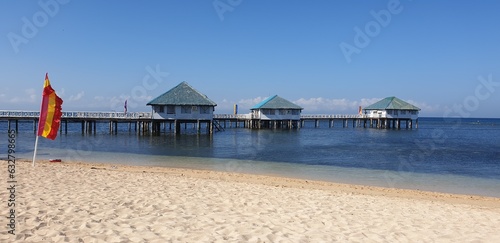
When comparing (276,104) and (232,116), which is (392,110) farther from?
(232,116)

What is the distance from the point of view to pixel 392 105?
58219 millimetres

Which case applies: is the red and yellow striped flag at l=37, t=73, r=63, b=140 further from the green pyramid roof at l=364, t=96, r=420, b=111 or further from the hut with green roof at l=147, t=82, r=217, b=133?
the green pyramid roof at l=364, t=96, r=420, b=111

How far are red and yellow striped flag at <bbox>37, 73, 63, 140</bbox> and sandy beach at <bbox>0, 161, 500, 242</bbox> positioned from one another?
1909 millimetres

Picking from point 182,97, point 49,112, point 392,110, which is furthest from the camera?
point 392,110

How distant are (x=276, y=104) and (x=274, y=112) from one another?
119cm

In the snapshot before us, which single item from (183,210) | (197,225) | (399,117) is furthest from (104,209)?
(399,117)

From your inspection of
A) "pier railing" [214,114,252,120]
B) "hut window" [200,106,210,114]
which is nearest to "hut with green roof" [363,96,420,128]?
"pier railing" [214,114,252,120]

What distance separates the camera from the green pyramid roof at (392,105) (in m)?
58.0

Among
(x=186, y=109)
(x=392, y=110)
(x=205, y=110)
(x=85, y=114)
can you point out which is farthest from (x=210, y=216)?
(x=392, y=110)

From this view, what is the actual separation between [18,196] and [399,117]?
59375 millimetres

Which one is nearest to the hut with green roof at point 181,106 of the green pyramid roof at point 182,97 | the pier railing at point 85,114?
the green pyramid roof at point 182,97

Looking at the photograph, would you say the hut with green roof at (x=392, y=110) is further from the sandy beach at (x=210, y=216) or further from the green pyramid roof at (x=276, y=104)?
the sandy beach at (x=210, y=216)

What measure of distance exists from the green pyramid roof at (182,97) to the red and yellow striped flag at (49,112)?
84.1 ft

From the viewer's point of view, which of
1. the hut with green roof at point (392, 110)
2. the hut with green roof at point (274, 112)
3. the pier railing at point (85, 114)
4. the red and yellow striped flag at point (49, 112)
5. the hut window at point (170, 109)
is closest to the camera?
the red and yellow striped flag at point (49, 112)
